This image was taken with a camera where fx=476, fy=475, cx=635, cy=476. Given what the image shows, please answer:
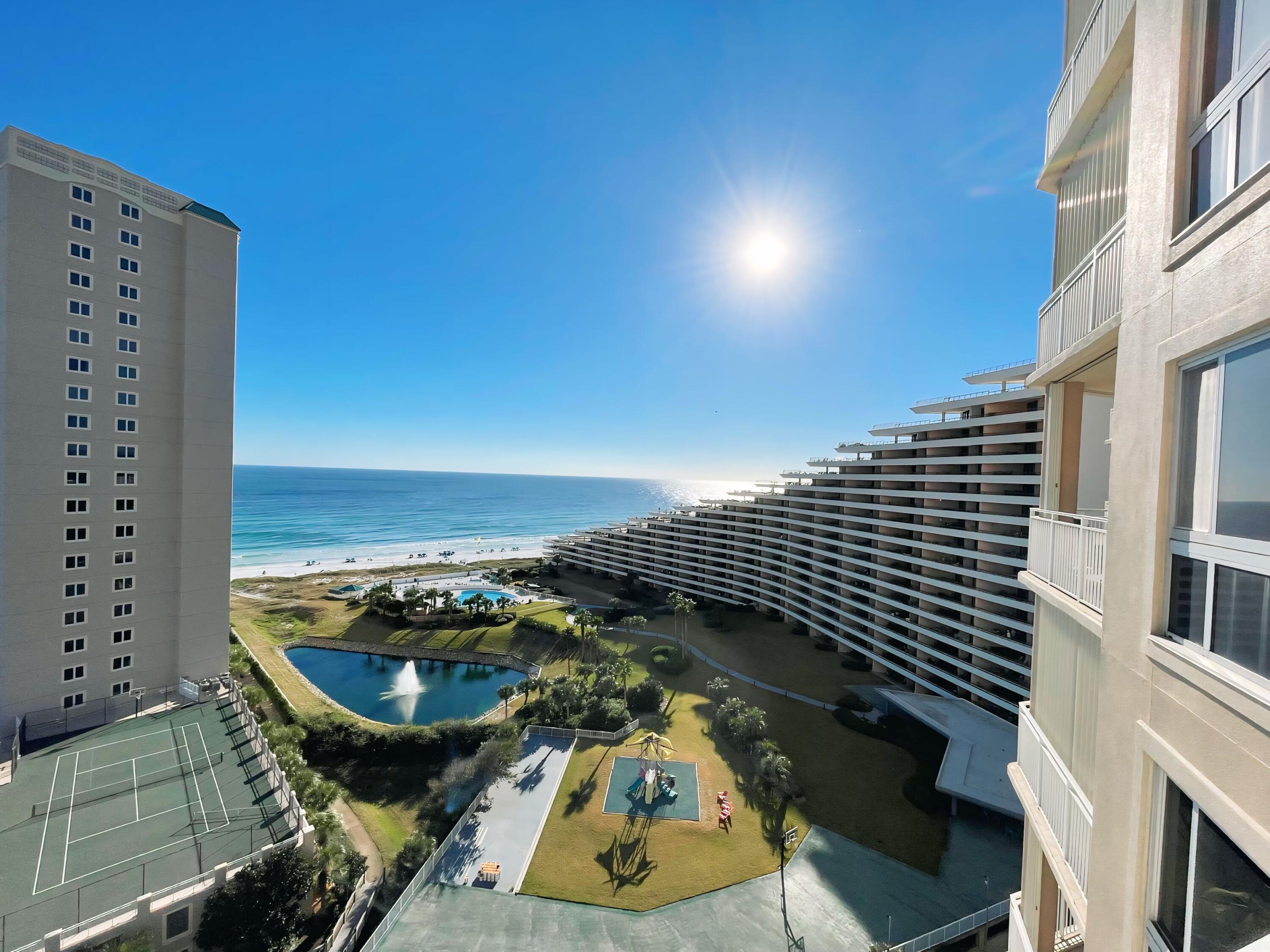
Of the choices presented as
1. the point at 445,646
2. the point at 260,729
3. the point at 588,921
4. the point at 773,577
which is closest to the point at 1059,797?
the point at 588,921

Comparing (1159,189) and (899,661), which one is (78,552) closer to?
(1159,189)

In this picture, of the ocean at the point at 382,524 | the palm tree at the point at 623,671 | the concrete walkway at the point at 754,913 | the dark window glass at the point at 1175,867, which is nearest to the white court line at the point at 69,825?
the concrete walkway at the point at 754,913

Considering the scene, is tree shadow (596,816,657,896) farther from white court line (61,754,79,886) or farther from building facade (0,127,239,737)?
building facade (0,127,239,737)

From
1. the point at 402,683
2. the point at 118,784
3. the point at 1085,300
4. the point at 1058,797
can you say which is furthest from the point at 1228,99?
the point at 402,683

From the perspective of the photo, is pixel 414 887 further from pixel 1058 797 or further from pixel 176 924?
pixel 1058 797

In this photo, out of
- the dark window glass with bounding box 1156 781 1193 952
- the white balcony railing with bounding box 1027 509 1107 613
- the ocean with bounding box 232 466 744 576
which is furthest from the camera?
the ocean with bounding box 232 466 744 576

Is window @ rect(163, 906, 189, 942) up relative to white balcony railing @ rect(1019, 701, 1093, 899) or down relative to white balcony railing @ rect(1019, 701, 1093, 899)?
down

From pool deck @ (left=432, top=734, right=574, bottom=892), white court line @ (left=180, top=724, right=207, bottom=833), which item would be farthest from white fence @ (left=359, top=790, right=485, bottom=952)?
white court line @ (left=180, top=724, right=207, bottom=833)
